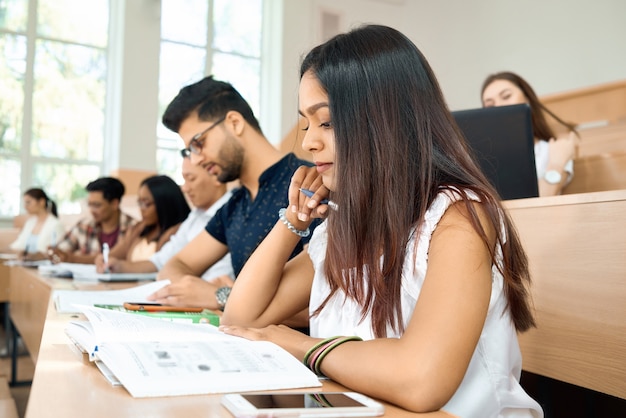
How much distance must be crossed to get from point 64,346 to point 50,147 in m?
6.92

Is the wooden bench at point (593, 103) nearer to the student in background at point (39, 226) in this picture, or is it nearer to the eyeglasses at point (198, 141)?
the eyeglasses at point (198, 141)

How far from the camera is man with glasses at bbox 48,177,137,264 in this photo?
4.43 metres

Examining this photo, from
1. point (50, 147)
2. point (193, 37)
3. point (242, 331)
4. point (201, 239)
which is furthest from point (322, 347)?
point (193, 37)

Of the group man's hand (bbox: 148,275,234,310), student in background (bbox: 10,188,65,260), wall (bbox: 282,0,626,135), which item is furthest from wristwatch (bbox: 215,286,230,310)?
student in background (bbox: 10,188,65,260)

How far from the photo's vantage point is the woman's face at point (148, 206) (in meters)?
3.45

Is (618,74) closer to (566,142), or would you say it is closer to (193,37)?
(566,142)

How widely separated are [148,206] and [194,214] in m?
0.60

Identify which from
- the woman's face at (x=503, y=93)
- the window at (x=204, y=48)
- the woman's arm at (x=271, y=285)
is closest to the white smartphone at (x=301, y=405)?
the woman's arm at (x=271, y=285)

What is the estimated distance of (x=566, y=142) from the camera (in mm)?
2506

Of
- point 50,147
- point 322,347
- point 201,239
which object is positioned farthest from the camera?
point 50,147

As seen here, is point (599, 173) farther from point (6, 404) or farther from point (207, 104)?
point (6, 404)

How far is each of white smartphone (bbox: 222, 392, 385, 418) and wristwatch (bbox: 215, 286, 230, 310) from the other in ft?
2.72

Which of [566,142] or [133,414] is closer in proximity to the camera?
[133,414]

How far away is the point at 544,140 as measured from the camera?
2.74 metres
